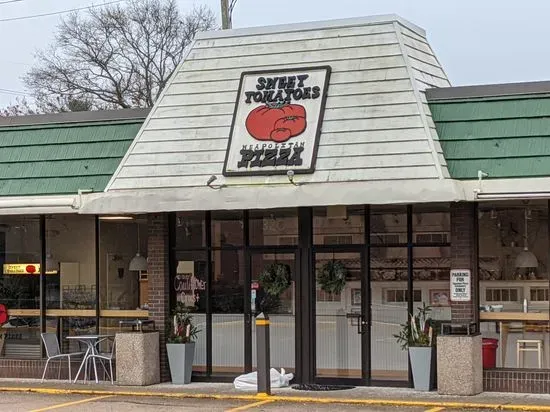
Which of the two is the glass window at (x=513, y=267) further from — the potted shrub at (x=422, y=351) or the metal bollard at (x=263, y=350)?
the metal bollard at (x=263, y=350)

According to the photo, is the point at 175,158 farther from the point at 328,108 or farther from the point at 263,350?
the point at 263,350

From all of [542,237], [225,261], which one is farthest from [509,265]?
[225,261]

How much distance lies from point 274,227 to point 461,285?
3125mm

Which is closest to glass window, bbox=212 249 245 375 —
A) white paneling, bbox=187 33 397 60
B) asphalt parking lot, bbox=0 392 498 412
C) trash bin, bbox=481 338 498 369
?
asphalt parking lot, bbox=0 392 498 412

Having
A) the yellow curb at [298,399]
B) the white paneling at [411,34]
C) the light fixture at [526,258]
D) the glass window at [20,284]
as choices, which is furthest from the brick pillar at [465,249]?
→ the glass window at [20,284]

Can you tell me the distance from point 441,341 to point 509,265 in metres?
1.65

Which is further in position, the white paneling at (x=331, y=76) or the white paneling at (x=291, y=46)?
the white paneling at (x=291, y=46)

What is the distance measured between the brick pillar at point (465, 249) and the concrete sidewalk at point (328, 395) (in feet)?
3.88

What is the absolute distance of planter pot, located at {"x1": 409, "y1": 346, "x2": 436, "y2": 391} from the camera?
45.8 feet

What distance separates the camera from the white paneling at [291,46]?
1496 centimetres

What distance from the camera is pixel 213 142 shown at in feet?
49.4

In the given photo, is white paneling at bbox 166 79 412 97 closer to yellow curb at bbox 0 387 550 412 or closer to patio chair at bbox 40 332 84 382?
yellow curb at bbox 0 387 550 412

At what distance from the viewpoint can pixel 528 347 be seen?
1406 cm

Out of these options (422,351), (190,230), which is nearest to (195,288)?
(190,230)
